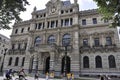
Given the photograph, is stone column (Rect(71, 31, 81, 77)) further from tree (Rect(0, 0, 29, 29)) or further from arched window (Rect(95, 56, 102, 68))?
tree (Rect(0, 0, 29, 29))

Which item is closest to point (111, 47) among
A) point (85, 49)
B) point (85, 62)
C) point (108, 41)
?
point (108, 41)

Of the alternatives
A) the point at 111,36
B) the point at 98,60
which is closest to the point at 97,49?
the point at 98,60

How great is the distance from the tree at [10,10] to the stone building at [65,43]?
10963 mm

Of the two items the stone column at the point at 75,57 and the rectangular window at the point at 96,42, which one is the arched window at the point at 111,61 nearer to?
the rectangular window at the point at 96,42

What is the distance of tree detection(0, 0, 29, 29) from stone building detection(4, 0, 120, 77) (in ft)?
36.0

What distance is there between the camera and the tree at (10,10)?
14.9 metres

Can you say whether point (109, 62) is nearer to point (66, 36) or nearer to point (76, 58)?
point (76, 58)

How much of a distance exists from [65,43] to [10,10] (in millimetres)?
18462

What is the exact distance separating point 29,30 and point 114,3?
3103 centimetres

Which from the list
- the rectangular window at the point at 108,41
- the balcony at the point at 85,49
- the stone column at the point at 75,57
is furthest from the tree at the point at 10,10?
the rectangular window at the point at 108,41

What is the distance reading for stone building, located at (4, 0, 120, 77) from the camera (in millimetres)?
27812

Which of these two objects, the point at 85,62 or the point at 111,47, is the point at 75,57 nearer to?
the point at 85,62

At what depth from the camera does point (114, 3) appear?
10.6 meters

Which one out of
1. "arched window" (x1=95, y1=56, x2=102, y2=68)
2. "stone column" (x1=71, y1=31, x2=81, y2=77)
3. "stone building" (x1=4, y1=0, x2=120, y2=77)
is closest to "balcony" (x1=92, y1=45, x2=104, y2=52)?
"stone building" (x1=4, y1=0, x2=120, y2=77)
